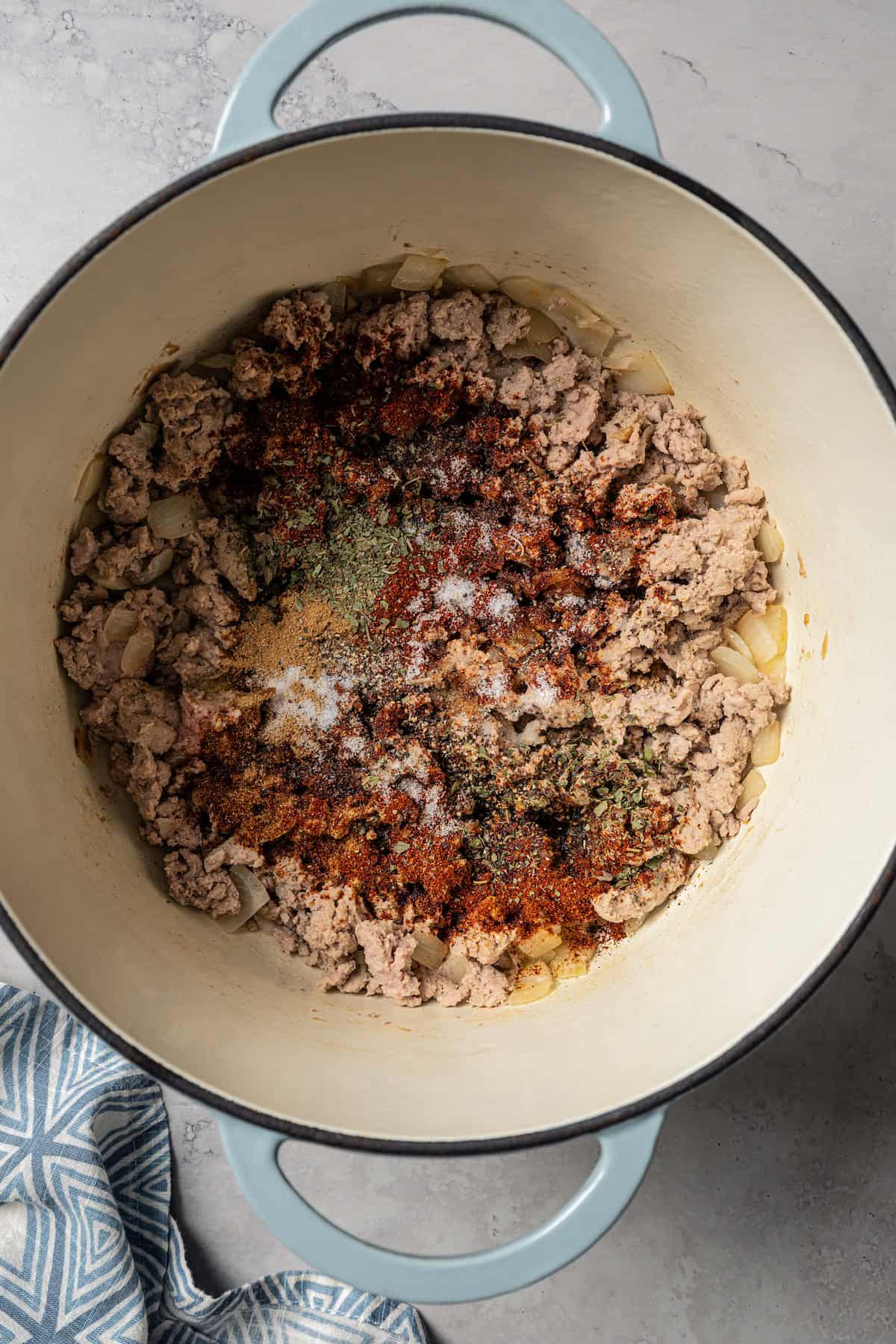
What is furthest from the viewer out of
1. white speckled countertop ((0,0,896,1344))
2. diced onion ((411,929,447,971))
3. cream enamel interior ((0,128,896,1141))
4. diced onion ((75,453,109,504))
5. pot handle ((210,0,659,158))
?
white speckled countertop ((0,0,896,1344))

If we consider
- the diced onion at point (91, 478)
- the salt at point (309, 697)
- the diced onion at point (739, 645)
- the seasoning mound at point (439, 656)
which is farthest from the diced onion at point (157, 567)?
the diced onion at point (739, 645)

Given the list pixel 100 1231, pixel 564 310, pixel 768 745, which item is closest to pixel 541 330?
pixel 564 310

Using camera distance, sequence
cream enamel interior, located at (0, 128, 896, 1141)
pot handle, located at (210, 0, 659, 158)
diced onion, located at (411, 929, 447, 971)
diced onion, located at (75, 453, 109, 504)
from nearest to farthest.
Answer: pot handle, located at (210, 0, 659, 158) → cream enamel interior, located at (0, 128, 896, 1141) → diced onion, located at (75, 453, 109, 504) → diced onion, located at (411, 929, 447, 971)

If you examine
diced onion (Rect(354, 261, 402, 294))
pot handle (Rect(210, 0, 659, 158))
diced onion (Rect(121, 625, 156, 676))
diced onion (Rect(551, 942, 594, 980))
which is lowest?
diced onion (Rect(551, 942, 594, 980))

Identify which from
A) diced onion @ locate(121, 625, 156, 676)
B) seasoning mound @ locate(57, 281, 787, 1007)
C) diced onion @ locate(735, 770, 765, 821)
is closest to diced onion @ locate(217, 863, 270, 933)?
seasoning mound @ locate(57, 281, 787, 1007)

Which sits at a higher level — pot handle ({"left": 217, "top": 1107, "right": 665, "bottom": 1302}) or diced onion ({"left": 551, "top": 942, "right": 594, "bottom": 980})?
diced onion ({"left": 551, "top": 942, "right": 594, "bottom": 980})

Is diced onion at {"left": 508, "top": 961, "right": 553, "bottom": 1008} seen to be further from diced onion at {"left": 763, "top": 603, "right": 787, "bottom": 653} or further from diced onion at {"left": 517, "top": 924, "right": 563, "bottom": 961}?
diced onion at {"left": 763, "top": 603, "right": 787, "bottom": 653}

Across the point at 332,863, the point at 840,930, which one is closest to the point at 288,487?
the point at 332,863

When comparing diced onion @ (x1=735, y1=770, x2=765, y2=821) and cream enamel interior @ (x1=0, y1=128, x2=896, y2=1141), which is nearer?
cream enamel interior @ (x1=0, y1=128, x2=896, y2=1141)

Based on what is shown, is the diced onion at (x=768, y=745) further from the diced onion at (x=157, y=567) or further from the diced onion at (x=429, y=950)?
the diced onion at (x=157, y=567)
